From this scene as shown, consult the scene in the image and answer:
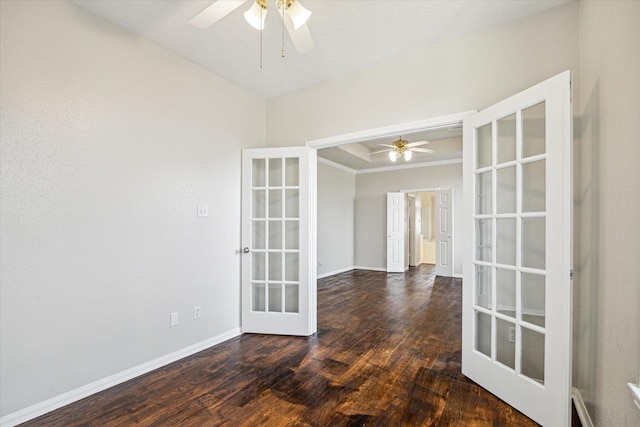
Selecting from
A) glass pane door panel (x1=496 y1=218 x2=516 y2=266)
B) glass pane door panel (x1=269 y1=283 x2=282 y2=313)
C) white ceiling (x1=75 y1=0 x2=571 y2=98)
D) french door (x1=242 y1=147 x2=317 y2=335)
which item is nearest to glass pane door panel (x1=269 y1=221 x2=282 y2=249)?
french door (x1=242 y1=147 x2=317 y2=335)

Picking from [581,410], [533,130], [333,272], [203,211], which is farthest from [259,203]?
[333,272]

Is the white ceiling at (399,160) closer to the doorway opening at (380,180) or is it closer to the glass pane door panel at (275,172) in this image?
the doorway opening at (380,180)

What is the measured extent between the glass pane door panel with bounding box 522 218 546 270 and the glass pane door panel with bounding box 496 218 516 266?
0.25ft

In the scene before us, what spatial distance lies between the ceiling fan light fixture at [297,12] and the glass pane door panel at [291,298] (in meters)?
2.60

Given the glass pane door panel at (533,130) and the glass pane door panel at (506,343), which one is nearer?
the glass pane door panel at (533,130)

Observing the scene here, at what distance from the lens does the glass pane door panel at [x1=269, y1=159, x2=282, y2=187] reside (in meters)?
3.42

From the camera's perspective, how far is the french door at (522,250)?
1.70 m

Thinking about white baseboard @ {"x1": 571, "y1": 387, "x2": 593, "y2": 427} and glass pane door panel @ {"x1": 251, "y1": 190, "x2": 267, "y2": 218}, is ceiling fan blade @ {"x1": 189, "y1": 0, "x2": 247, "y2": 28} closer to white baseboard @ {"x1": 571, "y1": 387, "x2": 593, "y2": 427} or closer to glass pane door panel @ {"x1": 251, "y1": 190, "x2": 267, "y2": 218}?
glass pane door panel @ {"x1": 251, "y1": 190, "x2": 267, "y2": 218}

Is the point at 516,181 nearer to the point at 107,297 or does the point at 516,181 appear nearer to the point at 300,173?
the point at 300,173

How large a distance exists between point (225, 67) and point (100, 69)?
1118 mm

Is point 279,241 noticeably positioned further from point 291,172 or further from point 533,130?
point 533,130

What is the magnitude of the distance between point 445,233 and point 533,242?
212 inches

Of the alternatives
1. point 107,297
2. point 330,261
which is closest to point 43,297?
point 107,297

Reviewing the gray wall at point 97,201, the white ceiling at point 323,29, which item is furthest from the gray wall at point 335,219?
the white ceiling at point 323,29
